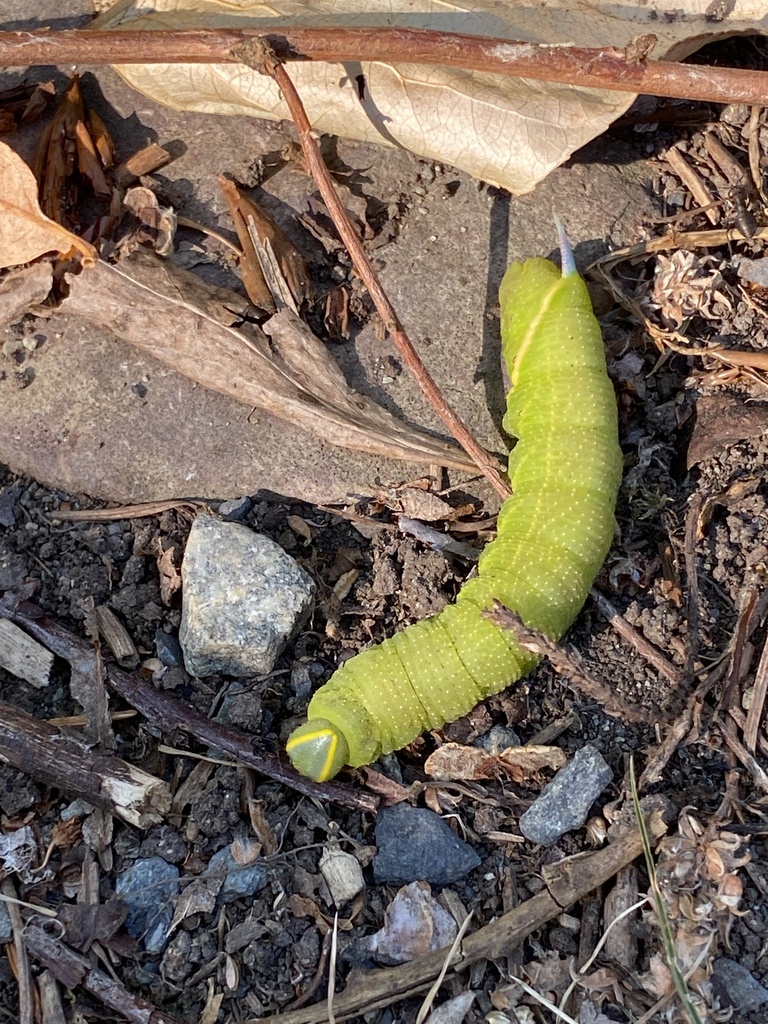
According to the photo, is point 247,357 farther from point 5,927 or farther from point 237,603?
point 5,927

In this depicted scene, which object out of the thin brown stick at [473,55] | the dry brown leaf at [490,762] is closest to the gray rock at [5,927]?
the dry brown leaf at [490,762]

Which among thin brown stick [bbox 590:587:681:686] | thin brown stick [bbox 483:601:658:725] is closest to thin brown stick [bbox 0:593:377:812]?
thin brown stick [bbox 483:601:658:725]

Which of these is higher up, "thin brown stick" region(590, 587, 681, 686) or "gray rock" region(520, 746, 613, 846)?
"thin brown stick" region(590, 587, 681, 686)

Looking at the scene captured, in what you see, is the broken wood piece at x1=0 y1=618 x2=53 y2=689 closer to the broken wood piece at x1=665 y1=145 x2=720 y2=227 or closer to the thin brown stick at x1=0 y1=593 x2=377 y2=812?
the thin brown stick at x1=0 y1=593 x2=377 y2=812

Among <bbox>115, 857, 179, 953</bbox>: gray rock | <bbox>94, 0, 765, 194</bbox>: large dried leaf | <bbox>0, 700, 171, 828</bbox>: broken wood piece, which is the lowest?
<bbox>115, 857, 179, 953</bbox>: gray rock

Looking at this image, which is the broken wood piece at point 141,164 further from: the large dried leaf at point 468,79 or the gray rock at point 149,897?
the gray rock at point 149,897
